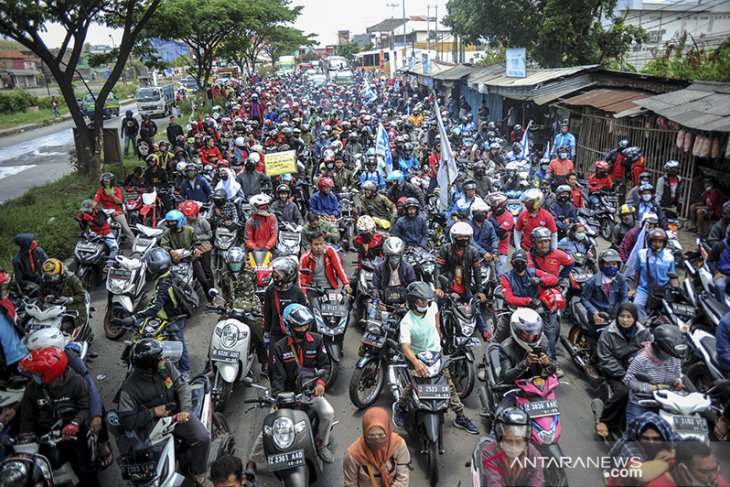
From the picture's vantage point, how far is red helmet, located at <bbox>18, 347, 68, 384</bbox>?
186 inches

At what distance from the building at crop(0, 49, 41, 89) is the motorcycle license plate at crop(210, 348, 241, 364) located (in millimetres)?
67116

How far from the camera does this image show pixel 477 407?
6477 mm

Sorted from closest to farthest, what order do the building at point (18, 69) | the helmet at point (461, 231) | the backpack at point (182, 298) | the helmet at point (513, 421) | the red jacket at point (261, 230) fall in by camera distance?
the helmet at point (513, 421), the backpack at point (182, 298), the helmet at point (461, 231), the red jacket at point (261, 230), the building at point (18, 69)

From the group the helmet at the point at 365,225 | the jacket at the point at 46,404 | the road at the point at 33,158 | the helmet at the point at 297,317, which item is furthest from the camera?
the road at the point at 33,158

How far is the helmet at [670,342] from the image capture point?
4.88 metres

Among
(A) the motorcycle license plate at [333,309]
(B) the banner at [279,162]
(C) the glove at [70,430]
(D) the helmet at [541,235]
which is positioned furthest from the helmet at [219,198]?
(C) the glove at [70,430]

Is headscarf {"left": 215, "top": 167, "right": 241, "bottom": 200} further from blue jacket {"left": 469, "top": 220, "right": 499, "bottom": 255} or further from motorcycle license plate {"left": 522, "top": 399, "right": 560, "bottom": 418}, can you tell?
motorcycle license plate {"left": 522, "top": 399, "right": 560, "bottom": 418}

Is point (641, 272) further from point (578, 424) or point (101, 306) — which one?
point (101, 306)

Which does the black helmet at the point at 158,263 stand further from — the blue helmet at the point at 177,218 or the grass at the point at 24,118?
the grass at the point at 24,118

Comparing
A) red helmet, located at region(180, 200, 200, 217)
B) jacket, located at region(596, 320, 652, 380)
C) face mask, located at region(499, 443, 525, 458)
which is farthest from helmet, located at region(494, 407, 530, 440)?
red helmet, located at region(180, 200, 200, 217)

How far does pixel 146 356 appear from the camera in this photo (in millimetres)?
4609

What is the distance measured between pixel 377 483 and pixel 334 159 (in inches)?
431

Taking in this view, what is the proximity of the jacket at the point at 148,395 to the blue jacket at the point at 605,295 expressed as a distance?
482 centimetres

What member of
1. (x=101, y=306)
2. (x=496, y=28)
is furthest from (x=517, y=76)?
(x=101, y=306)
